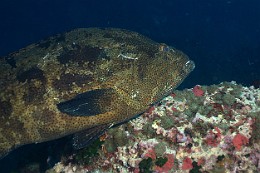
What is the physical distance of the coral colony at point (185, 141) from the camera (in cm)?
649

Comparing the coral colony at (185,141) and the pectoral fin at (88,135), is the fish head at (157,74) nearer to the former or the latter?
the coral colony at (185,141)

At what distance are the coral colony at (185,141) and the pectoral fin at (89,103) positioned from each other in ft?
3.32

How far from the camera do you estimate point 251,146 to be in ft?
21.4

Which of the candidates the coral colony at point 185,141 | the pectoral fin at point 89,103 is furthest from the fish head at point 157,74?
the coral colony at point 185,141

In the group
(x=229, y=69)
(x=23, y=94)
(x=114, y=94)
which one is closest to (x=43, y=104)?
(x=23, y=94)

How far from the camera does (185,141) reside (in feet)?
21.9

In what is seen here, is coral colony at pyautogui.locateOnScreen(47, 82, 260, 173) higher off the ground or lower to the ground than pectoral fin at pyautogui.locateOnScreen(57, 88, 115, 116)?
lower

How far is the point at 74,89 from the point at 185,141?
2.59 metres

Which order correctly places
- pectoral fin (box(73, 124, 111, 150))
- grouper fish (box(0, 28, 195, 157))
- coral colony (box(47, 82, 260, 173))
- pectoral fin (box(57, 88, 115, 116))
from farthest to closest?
1. coral colony (box(47, 82, 260, 173))
2. grouper fish (box(0, 28, 195, 157))
3. pectoral fin (box(73, 124, 111, 150))
4. pectoral fin (box(57, 88, 115, 116))

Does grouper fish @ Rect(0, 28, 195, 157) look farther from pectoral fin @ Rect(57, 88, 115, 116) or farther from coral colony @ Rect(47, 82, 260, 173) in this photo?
coral colony @ Rect(47, 82, 260, 173)

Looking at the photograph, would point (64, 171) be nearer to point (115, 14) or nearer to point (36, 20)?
point (115, 14)

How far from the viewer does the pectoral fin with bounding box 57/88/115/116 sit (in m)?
5.99

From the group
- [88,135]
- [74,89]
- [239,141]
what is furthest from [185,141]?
[74,89]

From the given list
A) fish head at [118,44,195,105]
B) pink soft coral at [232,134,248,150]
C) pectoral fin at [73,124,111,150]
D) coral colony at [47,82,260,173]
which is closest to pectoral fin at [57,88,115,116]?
pectoral fin at [73,124,111,150]
